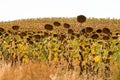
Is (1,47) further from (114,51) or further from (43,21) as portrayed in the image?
(43,21)

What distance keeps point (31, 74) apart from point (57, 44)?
14.4 feet

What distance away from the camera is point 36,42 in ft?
45.8

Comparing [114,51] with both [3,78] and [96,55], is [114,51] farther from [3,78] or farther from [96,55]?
[3,78]

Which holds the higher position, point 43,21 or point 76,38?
point 76,38

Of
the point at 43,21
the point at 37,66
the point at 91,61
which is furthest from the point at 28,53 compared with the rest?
the point at 43,21

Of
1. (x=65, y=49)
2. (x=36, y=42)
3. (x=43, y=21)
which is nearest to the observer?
(x=65, y=49)

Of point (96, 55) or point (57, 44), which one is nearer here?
point (96, 55)

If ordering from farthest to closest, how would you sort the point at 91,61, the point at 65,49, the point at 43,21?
the point at 43,21, the point at 65,49, the point at 91,61

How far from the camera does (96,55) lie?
1198 centimetres

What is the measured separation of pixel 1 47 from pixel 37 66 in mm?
5816

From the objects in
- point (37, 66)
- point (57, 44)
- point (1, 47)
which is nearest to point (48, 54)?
point (57, 44)

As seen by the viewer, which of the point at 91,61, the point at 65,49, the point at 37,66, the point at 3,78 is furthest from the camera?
the point at 65,49

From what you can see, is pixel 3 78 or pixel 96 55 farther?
pixel 96 55

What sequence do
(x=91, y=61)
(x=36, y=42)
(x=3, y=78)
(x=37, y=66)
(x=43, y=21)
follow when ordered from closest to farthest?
1. (x=3, y=78)
2. (x=37, y=66)
3. (x=91, y=61)
4. (x=36, y=42)
5. (x=43, y=21)
